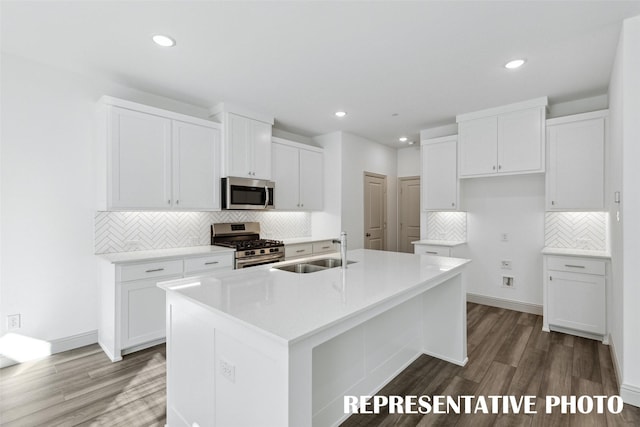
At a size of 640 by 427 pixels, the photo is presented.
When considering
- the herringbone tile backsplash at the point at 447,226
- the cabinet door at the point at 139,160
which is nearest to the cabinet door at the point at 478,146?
the herringbone tile backsplash at the point at 447,226

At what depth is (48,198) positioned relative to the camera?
9.61 feet

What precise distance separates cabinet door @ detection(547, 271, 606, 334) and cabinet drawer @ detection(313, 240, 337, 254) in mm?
2806

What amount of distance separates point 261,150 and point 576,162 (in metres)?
3.75

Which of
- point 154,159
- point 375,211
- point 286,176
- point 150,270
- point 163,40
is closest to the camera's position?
point 163,40

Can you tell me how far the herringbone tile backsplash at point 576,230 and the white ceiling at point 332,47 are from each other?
1.39 m

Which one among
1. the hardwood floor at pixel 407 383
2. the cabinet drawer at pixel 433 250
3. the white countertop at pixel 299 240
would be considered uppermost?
the white countertop at pixel 299 240

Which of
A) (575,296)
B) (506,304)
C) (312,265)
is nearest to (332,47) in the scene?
(312,265)

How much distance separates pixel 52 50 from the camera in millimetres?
2619

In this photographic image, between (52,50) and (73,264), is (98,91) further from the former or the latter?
(73,264)

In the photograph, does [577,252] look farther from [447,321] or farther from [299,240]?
[299,240]

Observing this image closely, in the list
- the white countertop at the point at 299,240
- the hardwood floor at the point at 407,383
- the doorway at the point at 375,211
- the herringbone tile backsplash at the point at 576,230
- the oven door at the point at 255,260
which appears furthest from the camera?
the doorway at the point at 375,211

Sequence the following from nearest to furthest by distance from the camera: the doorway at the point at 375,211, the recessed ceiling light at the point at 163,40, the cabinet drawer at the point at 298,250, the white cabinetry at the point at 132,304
Result: the recessed ceiling light at the point at 163,40
the white cabinetry at the point at 132,304
the cabinet drawer at the point at 298,250
the doorway at the point at 375,211

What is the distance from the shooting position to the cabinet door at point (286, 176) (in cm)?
457

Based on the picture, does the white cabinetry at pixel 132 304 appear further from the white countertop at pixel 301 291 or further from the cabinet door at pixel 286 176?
the cabinet door at pixel 286 176
